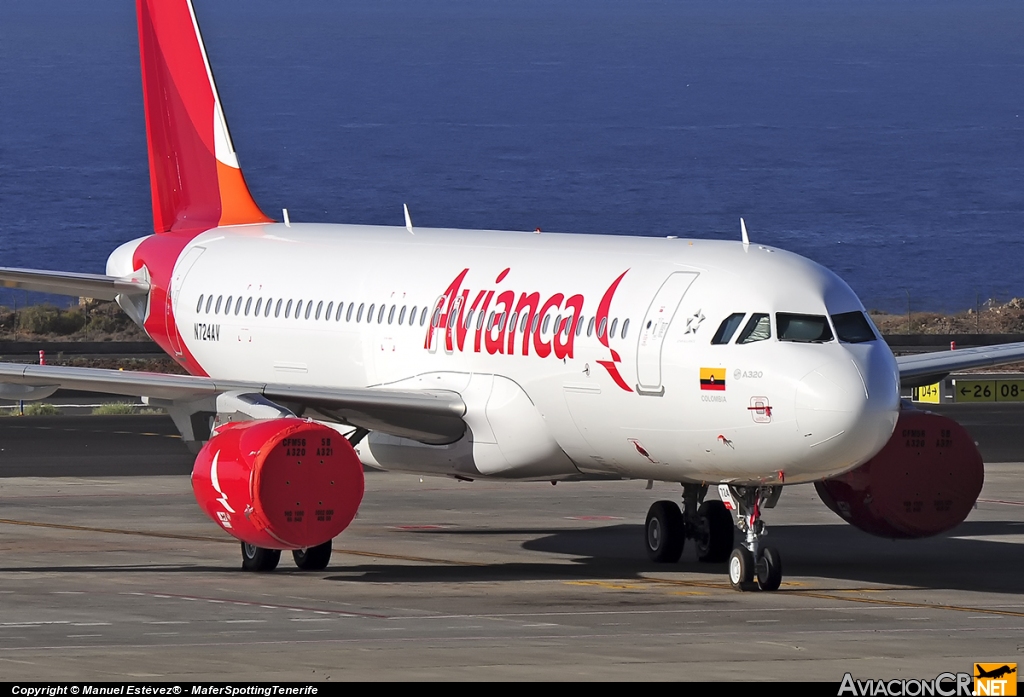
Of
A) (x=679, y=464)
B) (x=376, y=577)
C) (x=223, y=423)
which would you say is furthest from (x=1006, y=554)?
(x=223, y=423)

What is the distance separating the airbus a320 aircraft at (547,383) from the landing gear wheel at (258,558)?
3 centimetres

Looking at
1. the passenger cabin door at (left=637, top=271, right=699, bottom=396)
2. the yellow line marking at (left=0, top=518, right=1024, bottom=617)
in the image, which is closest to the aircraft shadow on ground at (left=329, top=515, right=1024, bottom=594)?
the yellow line marking at (left=0, top=518, right=1024, bottom=617)

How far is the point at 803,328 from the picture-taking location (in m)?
23.7

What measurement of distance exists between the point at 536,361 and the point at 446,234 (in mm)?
5149

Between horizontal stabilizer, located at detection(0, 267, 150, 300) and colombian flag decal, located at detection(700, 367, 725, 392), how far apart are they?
1274cm

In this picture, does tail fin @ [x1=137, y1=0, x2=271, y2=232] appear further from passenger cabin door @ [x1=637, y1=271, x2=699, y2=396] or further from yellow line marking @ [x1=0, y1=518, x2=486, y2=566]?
passenger cabin door @ [x1=637, y1=271, x2=699, y2=396]

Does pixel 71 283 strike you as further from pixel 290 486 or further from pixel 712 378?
pixel 712 378

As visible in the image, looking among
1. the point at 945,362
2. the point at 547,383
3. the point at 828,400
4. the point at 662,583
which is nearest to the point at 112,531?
the point at 547,383

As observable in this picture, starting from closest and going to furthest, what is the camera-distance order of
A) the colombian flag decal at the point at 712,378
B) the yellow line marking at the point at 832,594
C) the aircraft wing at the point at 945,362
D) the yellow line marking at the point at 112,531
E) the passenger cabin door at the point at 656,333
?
the yellow line marking at the point at 832,594, the colombian flag decal at the point at 712,378, the passenger cabin door at the point at 656,333, the aircraft wing at the point at 945,362, the yellow line marking at the point at 112,531

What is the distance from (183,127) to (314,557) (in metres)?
13.0

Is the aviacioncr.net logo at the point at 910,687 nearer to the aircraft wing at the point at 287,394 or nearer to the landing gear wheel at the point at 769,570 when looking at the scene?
the landing gear wheel at the point at 769,570

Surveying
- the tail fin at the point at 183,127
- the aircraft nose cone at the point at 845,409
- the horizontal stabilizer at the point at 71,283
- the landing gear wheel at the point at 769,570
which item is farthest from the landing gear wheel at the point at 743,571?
the tail fin at the point at 183,127

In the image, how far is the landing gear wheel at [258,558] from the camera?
26.9 meters

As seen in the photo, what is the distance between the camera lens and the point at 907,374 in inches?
1125
